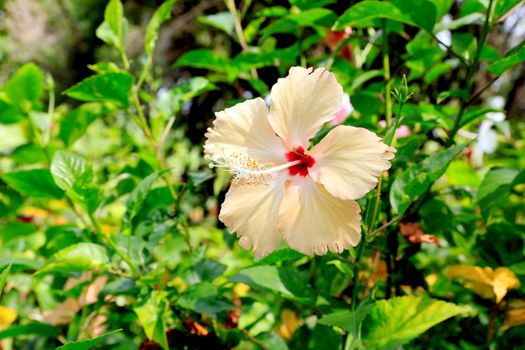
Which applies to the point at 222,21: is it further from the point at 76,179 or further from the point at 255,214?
the point at 255,214

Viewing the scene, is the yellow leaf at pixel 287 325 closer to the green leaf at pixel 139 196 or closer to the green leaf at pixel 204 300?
the green leaf at pixel 204 300

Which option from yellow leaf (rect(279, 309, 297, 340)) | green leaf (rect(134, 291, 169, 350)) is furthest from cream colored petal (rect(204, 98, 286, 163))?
yellow leaf (rect(279, 309, 297, 340))

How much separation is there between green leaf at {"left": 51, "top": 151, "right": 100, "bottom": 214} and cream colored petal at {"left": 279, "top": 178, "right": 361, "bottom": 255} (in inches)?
14.4

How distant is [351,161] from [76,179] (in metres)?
0.49

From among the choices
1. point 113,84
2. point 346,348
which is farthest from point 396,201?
point 113,84

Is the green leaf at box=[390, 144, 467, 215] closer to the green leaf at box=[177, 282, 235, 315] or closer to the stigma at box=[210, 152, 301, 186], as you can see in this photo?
the stigma at box=[210, 152, 301, 186]

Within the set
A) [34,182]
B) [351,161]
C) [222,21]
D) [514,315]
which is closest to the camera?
[351,161]

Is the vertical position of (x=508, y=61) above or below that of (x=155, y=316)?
above

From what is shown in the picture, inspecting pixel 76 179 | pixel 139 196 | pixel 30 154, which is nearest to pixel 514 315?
pixel 139 196

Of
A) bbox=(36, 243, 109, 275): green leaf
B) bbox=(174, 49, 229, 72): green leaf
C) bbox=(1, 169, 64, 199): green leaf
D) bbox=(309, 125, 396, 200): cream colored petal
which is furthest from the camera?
bbox=(174, 49, 229, 72): green leaf

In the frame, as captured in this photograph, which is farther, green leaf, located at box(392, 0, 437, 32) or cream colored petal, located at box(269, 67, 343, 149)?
green leaf, located at box(392, 0, 437, 32)

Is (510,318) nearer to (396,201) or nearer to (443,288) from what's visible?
(443,288)

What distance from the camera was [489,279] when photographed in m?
0.91

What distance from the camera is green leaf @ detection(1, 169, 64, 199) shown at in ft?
3.50
